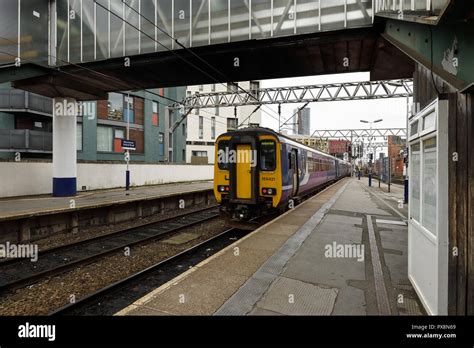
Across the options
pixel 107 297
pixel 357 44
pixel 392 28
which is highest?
pixel 357 44

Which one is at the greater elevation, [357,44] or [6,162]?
[357,44]

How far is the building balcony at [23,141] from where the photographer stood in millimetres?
17297

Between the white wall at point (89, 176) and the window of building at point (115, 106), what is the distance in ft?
17.5

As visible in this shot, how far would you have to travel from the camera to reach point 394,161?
1578 inches

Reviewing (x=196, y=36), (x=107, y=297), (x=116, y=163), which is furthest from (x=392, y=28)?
(x=116, y=163)

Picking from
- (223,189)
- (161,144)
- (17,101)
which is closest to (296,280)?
(223,189)

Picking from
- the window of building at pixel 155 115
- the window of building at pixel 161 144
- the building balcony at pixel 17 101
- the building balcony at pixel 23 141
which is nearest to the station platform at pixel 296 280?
the building balcony at pixel 23 141

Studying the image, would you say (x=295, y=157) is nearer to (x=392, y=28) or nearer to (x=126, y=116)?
(x=392, y=28)

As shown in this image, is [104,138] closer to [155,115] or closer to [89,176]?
[155,115]

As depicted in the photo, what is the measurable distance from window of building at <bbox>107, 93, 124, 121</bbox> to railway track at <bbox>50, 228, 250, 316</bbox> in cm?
1915

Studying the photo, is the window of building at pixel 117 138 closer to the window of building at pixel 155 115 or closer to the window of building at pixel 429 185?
the window of building at pixel 155 115

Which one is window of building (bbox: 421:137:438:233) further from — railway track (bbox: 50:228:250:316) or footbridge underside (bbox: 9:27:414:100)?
footbridge underside (bbox: 9:27:414:100)
